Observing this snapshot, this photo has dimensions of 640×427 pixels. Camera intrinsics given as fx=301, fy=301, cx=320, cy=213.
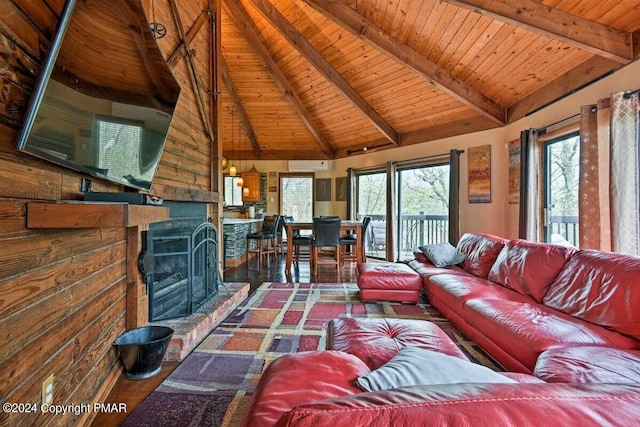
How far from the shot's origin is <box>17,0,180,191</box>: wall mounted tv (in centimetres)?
109

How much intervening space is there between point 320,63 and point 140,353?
4652mm

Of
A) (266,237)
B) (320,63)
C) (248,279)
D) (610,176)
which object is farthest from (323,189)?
(610,176)

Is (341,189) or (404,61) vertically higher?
(404,61)

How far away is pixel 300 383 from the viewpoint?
1159 mm

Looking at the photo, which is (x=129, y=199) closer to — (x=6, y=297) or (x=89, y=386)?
(x=6, y=297)

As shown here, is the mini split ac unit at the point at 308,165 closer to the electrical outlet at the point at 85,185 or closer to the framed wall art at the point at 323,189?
the framed wall art at the point at 323,189

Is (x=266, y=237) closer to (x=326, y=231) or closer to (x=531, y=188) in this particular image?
(x=326, y=231)

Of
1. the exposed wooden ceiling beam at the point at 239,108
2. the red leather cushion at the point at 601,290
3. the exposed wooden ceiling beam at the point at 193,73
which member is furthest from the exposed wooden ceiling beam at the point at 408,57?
the red leather cushion at the point at 601,290

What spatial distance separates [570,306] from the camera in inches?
84.0

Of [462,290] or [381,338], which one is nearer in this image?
[381,338]

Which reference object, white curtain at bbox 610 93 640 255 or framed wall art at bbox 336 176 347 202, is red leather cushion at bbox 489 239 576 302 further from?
framed wall art at bbox 336 176 347 202

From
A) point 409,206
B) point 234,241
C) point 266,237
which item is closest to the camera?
point 234,241

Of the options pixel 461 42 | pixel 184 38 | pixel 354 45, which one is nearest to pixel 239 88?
pixel 354 45

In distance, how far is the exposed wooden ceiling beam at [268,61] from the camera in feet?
14.9
